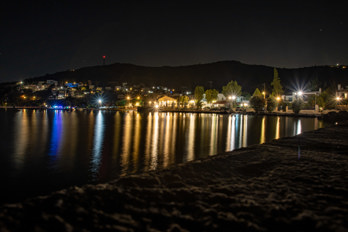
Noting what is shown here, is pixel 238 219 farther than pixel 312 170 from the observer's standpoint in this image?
No

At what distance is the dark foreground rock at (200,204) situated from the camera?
4398mm

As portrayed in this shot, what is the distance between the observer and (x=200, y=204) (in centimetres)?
527

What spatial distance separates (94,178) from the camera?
329 inches

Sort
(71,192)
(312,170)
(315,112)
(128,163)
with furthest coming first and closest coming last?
(315,112), (128,163), (312,170), (71,192)

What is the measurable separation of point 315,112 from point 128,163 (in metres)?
52.9

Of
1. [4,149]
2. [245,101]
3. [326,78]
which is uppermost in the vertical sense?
[326,78]

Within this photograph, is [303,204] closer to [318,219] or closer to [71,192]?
[318,219]

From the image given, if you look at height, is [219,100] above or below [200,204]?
above

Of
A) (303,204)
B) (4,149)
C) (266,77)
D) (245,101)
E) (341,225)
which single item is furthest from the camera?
(266,77)

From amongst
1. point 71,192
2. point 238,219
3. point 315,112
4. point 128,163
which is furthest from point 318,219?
point 315,112

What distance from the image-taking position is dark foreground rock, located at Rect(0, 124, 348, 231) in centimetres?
440

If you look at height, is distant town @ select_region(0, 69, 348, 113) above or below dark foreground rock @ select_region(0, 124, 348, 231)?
above

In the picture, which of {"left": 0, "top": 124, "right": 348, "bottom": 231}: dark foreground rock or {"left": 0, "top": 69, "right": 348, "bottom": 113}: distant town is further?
{"left": 0, "top": 69, "right": 348, "bottom": 113}: distant town

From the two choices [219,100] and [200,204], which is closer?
[200,204]
